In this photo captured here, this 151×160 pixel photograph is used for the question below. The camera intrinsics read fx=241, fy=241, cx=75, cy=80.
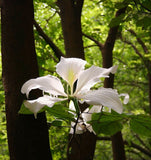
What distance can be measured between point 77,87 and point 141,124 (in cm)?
14

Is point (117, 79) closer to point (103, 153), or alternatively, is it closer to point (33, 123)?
point (103, 153)

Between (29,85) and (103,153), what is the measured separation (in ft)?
22.0

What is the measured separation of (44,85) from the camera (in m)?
0.43

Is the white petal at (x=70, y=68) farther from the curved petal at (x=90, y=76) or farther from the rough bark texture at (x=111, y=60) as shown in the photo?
the rough bark texture at (x=111, y=60)

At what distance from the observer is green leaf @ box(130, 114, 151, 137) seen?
44 cm

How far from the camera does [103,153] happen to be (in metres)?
6.76

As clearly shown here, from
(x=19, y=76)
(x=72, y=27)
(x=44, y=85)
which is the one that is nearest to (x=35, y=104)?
(x=44, y=85)

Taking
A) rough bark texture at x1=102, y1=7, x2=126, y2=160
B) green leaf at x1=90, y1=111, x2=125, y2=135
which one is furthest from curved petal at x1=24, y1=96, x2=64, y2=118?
rough bark texture at x1=102, y1=7, x2=126, y2=160

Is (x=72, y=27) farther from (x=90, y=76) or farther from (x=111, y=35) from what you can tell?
(x=90, y=76)

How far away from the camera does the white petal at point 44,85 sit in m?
0.42

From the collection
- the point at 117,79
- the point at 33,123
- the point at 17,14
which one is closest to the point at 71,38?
the point at 17,14

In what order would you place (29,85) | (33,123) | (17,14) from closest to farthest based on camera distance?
A: (29,85)
(33,123)
(17,14)

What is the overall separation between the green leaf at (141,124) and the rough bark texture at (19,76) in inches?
11.0

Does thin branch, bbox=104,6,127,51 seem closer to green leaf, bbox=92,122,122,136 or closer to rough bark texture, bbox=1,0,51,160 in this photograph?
rough bark texture, bbox=1,0,51,160
